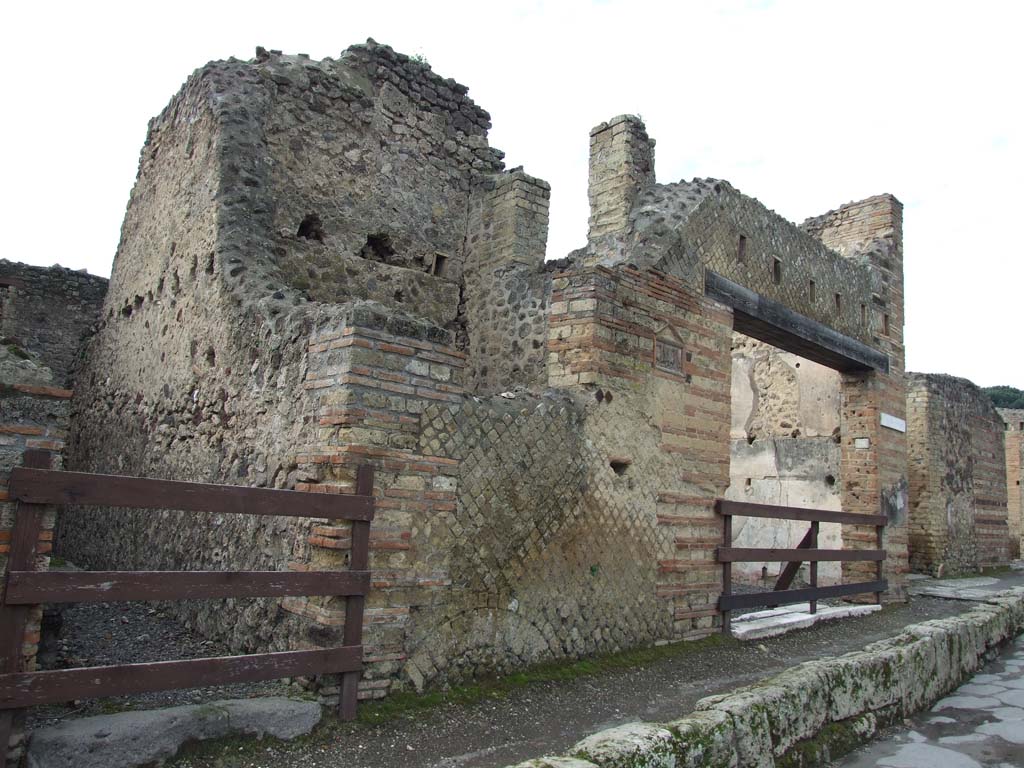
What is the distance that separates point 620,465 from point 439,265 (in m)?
2.73

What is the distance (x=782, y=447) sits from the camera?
10922mm

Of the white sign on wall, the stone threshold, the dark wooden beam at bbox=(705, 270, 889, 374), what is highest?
the dark wooden beam at bbox=(705, 270, 889, 374)

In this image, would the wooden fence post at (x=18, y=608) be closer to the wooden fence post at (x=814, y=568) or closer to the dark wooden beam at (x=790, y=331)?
the dark wooden beam at (x=790, y=331)

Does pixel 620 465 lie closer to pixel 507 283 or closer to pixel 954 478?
pixel 507 283

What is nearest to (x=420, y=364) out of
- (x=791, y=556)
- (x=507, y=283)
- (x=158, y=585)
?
(x=158, y=585)

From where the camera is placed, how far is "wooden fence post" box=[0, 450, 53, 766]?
9.43ft

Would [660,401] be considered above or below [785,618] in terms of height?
above

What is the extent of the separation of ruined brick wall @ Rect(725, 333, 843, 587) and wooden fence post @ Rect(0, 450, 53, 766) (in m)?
9.03

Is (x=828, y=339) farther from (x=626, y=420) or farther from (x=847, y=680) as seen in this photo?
(x=847, y=680)

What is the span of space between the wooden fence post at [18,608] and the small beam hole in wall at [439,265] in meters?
4.66

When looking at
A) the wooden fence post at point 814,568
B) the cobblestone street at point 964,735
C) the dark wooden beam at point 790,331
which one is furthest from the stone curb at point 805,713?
the dark wooden beam at point 790,331

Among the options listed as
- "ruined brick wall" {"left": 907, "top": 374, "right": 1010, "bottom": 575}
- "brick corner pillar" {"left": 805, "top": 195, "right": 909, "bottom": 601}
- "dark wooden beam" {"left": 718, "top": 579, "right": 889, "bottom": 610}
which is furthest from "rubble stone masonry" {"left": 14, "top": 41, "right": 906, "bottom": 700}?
"ruined brick wall" {"left": 907, "top": 374, "right": 1010, "bottom": 575}

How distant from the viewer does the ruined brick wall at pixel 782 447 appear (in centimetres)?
1048

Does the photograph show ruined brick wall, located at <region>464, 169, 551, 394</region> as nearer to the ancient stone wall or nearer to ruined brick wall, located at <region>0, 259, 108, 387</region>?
the ancient stone wall
